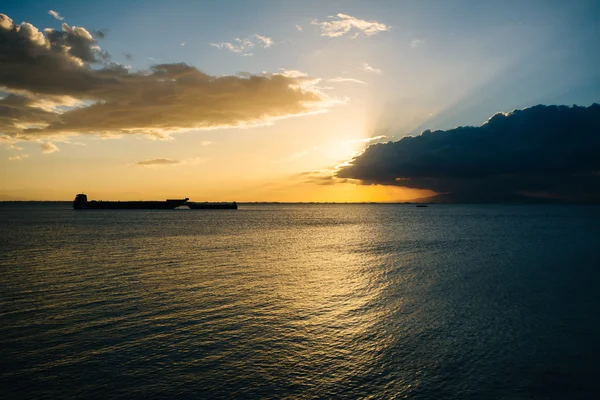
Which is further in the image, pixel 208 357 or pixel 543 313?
pixel 543 313

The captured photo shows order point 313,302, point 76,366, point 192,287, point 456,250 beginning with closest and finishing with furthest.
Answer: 1. point 76,366
2. point 313,302
3. point 192,287
4. point 456,250

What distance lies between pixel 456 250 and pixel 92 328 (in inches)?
2114

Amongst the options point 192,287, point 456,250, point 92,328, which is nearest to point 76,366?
point 92,328

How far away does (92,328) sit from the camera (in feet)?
64.4

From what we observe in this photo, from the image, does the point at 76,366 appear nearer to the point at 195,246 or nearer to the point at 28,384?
the point at 28,384

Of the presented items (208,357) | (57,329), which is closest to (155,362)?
(208,357)

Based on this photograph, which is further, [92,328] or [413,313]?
[413,313]

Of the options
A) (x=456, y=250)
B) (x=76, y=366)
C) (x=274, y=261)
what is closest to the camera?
(x=76, y=366)

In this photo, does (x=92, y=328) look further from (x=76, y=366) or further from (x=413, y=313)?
(x=413, y=313)

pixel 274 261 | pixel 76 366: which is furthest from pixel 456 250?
pixel 76 366

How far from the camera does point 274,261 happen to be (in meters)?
45.4

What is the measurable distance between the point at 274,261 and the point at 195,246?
19.4m

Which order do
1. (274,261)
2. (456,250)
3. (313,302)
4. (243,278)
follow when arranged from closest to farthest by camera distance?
(313,302) < (243,278) < (274,261) < (456,250)

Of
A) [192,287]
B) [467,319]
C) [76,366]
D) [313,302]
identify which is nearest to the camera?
[76,366]
